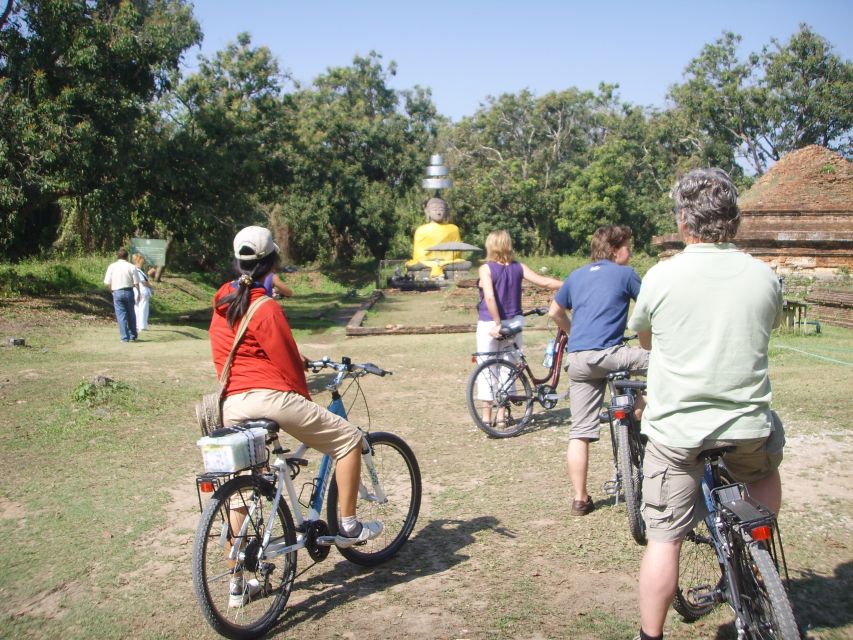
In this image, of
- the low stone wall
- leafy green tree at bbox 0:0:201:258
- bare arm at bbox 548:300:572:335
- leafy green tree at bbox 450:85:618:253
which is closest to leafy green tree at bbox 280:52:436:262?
leafy green tree at bbox 450:85:618:253

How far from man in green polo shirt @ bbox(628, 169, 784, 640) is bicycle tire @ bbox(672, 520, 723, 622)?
263mm

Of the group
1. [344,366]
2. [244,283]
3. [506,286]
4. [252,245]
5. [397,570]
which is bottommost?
[397,570]

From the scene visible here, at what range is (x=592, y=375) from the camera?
5000mm

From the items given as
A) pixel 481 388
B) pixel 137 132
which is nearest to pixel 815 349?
→ pixel 481 388

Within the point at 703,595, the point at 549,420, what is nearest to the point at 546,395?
the point at 549,420

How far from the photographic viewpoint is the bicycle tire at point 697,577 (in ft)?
11.5

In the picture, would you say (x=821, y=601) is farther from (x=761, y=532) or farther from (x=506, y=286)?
(x=506, y=286)

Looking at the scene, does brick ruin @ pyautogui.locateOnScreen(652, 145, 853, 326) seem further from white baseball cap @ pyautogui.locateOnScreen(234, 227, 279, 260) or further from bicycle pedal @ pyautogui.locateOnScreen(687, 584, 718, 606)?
white baseball cap @ pyautogui.locateOnScreen(234, 227, 279, 260)

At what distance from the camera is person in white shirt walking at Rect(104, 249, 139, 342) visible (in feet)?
45.8

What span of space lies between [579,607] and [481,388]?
3639mm

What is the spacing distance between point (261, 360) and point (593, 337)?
7.15ft

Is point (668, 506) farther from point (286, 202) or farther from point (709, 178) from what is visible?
point (286, 202)

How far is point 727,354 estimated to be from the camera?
2881 millimetres

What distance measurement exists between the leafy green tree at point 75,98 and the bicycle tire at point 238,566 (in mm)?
13846
